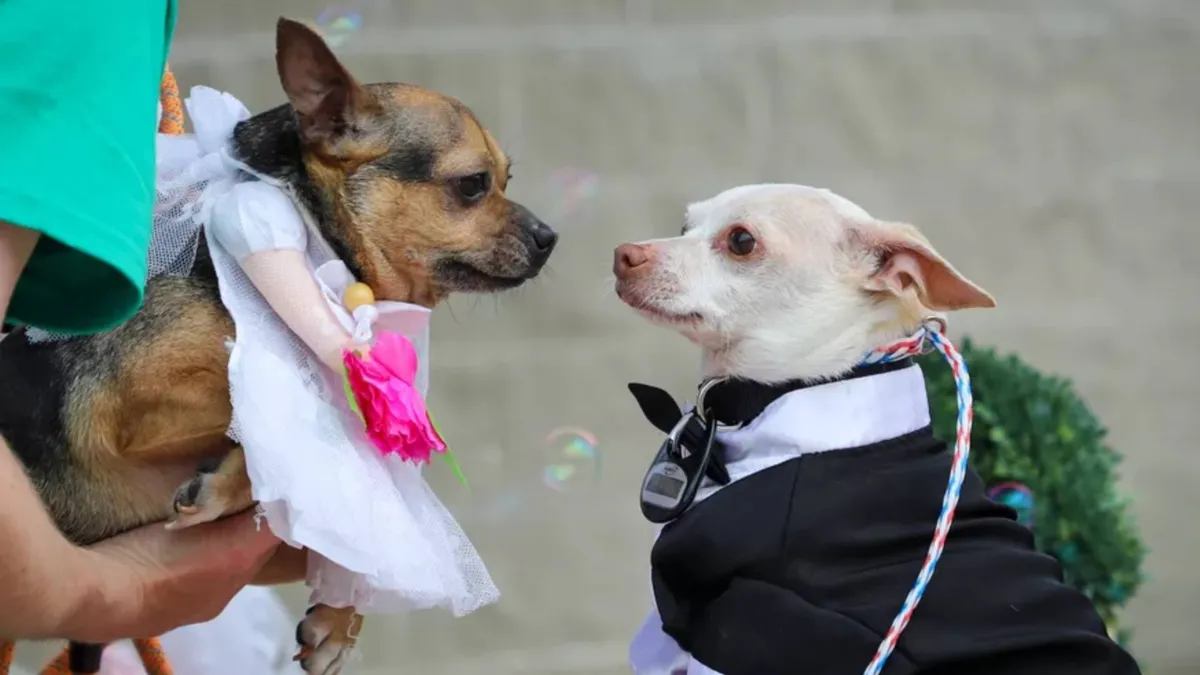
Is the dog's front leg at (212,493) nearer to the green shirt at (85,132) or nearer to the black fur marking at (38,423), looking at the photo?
the black fur marking at (38,423)

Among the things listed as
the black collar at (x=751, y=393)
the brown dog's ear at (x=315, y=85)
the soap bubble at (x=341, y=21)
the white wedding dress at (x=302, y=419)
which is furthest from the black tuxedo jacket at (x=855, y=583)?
the soap bubble at (x=341, y=21)

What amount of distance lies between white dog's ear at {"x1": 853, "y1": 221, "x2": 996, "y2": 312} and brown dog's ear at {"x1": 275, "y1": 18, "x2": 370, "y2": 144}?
1.91ft

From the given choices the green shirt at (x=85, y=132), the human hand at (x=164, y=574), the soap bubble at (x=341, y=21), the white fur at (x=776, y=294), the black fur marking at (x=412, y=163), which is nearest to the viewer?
the green shirt at (x=85, y=132)

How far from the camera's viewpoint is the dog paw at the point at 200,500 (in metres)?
0.98

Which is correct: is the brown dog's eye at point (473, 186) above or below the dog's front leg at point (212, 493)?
above

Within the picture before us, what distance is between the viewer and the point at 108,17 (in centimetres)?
64

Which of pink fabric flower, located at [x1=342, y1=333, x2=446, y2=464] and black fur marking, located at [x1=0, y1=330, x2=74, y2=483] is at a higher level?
pink fabric flower, located at [x1=342, y1=333, x2=446, y2=464]

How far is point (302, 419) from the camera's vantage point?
0.96m

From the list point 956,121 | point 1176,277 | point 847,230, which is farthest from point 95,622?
point 1176,277

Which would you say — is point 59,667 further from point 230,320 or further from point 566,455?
point 566,455

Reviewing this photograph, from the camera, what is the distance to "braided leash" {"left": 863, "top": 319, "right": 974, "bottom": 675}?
0.98 m

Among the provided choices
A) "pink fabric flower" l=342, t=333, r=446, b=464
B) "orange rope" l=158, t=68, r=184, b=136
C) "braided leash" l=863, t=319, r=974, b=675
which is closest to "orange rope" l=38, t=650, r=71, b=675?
"pink fabric flower" l=342, t=333, r=446, b=464

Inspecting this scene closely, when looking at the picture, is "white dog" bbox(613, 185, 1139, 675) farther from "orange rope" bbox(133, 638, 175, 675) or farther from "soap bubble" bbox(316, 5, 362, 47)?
"soap bubble" bbox(316, 5, 362, 47)

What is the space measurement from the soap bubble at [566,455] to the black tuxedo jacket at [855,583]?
1.00 meters
